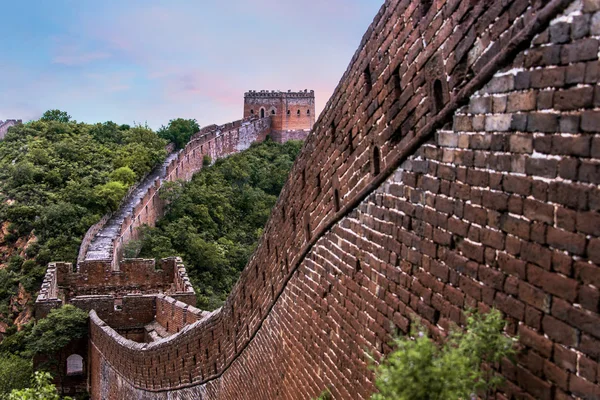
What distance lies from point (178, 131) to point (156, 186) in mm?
15880

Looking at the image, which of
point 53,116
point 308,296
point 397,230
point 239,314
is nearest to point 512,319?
point 397,230

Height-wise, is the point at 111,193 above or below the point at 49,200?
above

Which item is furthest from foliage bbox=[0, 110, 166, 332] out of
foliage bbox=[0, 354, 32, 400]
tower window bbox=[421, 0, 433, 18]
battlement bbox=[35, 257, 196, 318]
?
tower window bbox=[421, 0, 433, 18]

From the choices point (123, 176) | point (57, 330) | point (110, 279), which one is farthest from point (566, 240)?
point (123, 176)

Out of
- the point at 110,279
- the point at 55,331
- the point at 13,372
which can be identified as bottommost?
the point at 13,372

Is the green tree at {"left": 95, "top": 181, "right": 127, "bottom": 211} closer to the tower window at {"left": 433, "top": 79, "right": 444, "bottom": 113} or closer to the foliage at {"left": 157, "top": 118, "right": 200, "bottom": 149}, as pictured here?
the foliage at {"left": 157, "top": 118, "right": 200, "bottom": 149}

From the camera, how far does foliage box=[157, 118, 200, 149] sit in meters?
48.0

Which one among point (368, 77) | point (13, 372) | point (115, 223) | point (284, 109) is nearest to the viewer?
point (368, 77)

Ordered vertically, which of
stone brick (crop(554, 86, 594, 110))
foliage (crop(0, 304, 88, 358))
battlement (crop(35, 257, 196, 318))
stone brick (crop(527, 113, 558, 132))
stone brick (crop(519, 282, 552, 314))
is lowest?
foliage (crop(0, 304, 88, 358))

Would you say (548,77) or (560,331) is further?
(548,77)

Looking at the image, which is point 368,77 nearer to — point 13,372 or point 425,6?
point 425,6

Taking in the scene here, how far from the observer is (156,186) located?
32.8 meters

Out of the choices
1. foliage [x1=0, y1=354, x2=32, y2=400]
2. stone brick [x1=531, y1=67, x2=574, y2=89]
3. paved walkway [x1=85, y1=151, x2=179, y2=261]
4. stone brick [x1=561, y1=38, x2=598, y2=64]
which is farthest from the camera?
paved walkway [x1=85, y1=151, x2=179, y2=261]

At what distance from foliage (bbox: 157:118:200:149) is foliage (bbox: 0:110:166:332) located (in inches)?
185
